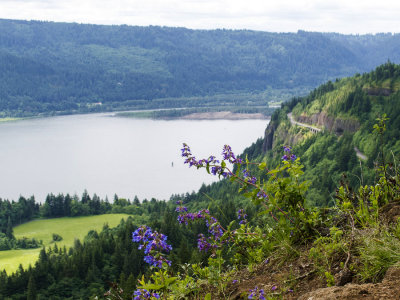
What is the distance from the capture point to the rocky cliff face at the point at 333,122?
252 feet

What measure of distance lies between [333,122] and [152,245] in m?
81.6

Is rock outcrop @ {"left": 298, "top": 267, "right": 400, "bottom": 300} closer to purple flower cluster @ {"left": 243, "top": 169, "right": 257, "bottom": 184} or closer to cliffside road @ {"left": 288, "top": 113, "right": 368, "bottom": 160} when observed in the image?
purple flower cluster @ {"left": 243, "top": 169, "right": 257, "bottom": 184}

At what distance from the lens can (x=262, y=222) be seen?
779 centimetres

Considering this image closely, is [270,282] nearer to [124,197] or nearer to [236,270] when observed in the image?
[236,270]

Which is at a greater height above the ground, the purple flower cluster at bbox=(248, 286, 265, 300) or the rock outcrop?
the rock outcrop

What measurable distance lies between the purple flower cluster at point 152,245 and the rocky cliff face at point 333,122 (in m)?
74.3

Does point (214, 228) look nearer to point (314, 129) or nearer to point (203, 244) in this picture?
point (203, 244)

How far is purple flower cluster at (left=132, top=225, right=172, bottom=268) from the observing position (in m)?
5.61

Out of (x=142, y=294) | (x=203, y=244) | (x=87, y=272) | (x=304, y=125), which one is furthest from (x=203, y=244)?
(x=304, y=125)

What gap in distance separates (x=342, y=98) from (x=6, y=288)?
62.9m

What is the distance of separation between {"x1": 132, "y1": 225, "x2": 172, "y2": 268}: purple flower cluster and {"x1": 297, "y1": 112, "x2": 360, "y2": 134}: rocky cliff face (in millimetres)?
74261

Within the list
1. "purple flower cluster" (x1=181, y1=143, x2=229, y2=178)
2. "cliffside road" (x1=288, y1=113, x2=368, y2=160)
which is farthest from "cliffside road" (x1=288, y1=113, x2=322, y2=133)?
"purple flower cluster" (x1=181, y1=143, x2=229, y2=178)

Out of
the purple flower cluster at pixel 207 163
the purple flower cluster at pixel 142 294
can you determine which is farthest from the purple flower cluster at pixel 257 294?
the purple flower cluster at pixel 207 163

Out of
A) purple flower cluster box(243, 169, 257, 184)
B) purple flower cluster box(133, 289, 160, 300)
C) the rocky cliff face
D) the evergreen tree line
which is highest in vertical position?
purple flower cluster box(243, 169, 257, 184)
